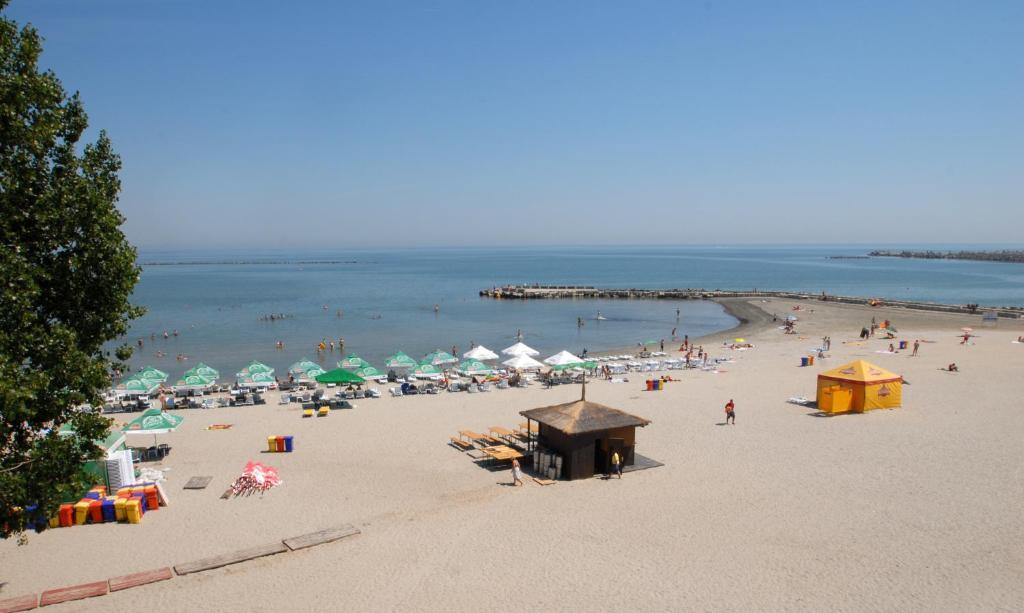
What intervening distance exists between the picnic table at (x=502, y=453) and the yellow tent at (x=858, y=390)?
1095 cm

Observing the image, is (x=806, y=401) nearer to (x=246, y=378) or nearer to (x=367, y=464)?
(x=367, y=464)

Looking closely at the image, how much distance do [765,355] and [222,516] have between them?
2920 centimetres

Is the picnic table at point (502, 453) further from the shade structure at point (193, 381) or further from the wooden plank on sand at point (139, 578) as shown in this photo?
the shade structure at point (193, 381)

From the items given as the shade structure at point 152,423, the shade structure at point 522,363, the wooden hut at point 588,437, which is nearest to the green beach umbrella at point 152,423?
the shade structure at point 152,423

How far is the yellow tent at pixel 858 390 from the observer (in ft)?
65.6

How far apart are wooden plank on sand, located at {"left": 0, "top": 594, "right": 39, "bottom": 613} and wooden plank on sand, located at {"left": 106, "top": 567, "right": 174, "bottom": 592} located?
0.91 meters

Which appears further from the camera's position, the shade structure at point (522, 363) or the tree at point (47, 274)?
the shade structure at point (522, 363)

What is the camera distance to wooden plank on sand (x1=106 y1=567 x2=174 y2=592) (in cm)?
948

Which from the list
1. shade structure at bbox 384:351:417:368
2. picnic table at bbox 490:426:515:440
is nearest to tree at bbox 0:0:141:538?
picnic table at bbox 490:426:515:440

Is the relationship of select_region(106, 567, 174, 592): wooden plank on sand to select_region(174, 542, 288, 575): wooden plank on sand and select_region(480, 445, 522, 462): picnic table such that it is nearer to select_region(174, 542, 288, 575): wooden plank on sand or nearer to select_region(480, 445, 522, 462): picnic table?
select_region(174, 542, 288, 575): wooden plank on sand

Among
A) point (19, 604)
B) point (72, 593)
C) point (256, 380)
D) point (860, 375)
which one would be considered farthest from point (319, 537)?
point (860, 375)

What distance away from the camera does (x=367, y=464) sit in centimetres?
1548

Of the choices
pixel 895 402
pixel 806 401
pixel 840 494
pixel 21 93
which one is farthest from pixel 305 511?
pixel 895 402

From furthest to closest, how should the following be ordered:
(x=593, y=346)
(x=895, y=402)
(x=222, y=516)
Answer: (x=593, y=346)
(x=895, y=402)
(x=222, y=516)
